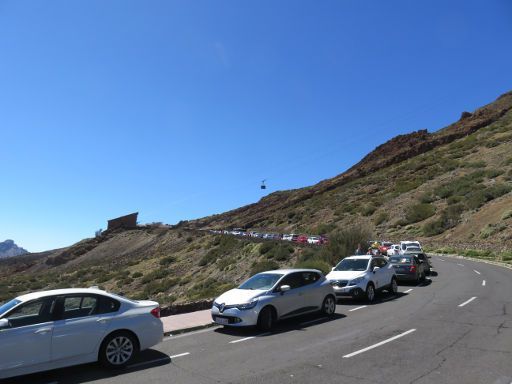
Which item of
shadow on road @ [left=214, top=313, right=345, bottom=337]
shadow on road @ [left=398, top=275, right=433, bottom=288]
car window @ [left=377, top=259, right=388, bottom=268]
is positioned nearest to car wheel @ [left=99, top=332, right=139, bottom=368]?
shadow on road @ [left=214, top=313, right=345, bottom=337]

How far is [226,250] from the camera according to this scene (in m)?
50.2

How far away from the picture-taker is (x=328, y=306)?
13.2 m

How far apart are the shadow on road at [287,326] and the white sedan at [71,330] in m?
2.90

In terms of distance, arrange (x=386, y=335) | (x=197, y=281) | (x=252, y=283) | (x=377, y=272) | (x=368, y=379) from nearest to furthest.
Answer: (x=368, y=379), (x=386, y=335), (x=252, y=283), (x=377, y=272), (x=197, y=281)

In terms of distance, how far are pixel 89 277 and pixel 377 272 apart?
165ft

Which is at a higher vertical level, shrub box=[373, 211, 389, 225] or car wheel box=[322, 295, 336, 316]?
shrub box=[373, 211, 389, 225]

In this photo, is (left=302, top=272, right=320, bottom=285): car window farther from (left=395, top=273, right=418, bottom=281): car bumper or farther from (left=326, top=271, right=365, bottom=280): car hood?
(left=395, top=273, right=418, bottom=281): car bumper

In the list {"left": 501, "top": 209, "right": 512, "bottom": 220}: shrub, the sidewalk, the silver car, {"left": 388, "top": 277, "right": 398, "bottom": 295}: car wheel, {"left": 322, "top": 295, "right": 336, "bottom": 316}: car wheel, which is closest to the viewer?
the silver car

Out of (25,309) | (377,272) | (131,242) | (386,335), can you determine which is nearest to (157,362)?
(25,309)

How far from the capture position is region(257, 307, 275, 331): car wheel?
1120cm

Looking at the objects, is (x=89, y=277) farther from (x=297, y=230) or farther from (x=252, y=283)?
(x=252, y=283)

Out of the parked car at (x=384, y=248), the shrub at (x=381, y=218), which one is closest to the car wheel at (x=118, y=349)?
the parked car at (x=384, y=248)

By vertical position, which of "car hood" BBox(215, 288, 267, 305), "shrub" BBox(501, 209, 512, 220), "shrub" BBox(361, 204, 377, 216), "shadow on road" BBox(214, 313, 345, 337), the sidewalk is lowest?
"shadow on road" BBox(214, 313, 345, 337)

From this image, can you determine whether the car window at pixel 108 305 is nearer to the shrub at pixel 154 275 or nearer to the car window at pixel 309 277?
the car window at pixel 309 277
